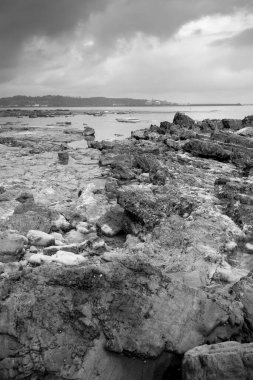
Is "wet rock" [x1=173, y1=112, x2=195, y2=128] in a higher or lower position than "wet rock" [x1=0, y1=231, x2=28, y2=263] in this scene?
lower

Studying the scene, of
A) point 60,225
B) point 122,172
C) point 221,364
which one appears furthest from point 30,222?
point 122,172

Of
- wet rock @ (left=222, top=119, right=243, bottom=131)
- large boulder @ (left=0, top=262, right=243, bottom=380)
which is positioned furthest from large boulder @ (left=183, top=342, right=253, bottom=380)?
wet rock @ (left=222, top=119, right=243, bottom=131)

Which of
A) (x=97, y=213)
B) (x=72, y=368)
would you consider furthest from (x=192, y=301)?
(x=97, y=213)

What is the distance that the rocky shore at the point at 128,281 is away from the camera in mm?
4383

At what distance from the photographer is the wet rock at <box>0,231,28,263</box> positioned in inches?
308

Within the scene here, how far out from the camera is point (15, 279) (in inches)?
207

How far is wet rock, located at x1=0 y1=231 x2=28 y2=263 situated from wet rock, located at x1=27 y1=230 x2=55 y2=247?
401 mm

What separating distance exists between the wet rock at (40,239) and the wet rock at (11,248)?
401mm

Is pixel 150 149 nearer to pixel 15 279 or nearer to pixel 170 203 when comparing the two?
pixel 170 203

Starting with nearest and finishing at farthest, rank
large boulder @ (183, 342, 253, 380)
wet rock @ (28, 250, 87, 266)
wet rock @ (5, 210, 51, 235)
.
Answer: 1. large boulder @ (183, 342, 253, 380)
2. wet rock @ (28, 250, 87, 266)
3. wet rock @ (5, 210, 51, 235)

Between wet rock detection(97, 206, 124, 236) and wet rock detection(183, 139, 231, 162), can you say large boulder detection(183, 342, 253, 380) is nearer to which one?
wet rock detection(97, 206, 124, 236)

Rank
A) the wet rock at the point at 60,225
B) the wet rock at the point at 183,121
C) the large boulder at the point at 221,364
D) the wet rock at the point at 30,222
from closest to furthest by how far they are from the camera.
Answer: the large boulder at the point at 221,364, the wet rock at the point at 30,222, the wet rock at the point at 60,225, the wet rock at the point at 183,121

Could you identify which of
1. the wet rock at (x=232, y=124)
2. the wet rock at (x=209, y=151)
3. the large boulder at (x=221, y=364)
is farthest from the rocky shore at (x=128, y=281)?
the wet rock at (x=232, y=124)

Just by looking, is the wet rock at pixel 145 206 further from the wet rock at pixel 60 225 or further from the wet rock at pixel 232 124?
the wet rock at pixel 232 124
